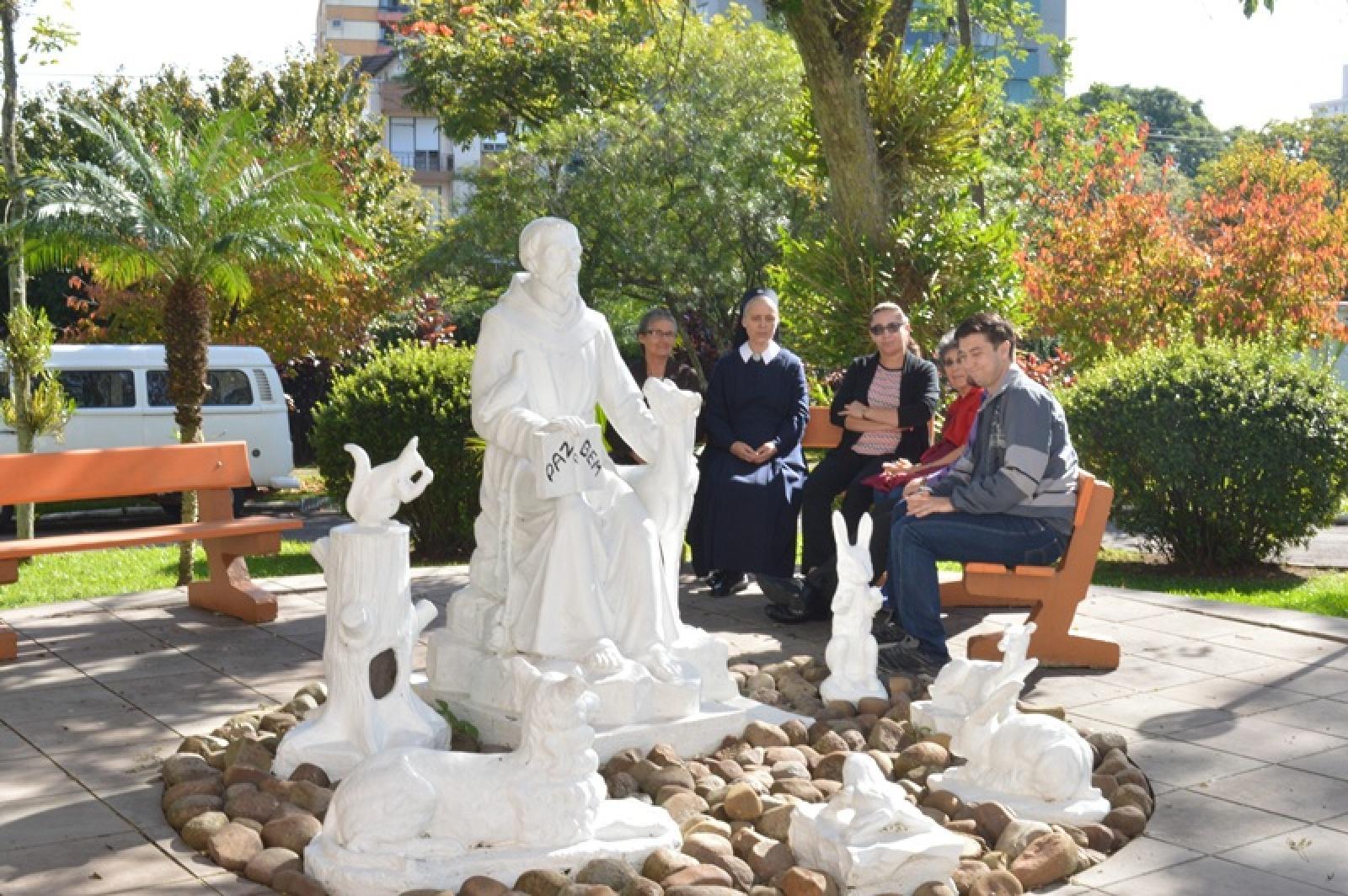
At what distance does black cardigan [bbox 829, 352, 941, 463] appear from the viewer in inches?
314

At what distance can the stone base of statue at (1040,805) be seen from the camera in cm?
475

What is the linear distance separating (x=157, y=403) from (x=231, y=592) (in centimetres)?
915

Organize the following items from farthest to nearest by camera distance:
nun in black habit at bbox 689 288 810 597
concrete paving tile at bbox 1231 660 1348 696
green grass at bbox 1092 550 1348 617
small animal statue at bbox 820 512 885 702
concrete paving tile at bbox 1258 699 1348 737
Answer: green grass at bbox 1092 550 1348 617, nun in black habit at bbox 689 288 810 597, concrete paving tile at bbox 1231 660 1348 696, small animal statue at bbox 820 512 885 702, concrete paving tile at bbox 1258 699 1348 737

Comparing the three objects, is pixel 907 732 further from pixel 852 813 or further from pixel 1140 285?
pixel 1140 285

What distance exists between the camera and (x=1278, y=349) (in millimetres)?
11992

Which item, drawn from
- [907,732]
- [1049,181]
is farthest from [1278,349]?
[1049,181]

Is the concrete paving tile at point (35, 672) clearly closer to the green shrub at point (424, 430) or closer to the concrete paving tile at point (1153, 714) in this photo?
the concrete paving tile at point (1153, 714)

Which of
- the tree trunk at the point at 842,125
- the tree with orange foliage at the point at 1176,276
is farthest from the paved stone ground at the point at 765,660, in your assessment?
the tree with orange foliage at the point at 1176,276

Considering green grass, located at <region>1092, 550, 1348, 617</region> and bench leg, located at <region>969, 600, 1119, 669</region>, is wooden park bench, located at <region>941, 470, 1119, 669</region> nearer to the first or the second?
bench leg, located at <region>969, 600, 1119, 669</region>

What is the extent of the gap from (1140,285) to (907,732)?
12837mm

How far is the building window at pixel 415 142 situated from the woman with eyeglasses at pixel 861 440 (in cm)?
4782

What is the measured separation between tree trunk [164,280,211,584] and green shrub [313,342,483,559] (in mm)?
1381

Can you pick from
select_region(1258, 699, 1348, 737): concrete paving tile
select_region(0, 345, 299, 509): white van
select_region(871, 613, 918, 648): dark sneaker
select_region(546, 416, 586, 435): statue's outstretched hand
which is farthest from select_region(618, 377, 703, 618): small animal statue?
select_region(0, 345, 299, 509): white van

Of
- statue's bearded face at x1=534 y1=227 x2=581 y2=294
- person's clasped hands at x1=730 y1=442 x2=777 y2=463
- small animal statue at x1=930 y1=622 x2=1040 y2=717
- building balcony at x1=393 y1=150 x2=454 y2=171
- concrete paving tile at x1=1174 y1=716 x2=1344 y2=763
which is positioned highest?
building balcony at x1=393 y1=150 x2=454 y2=171
